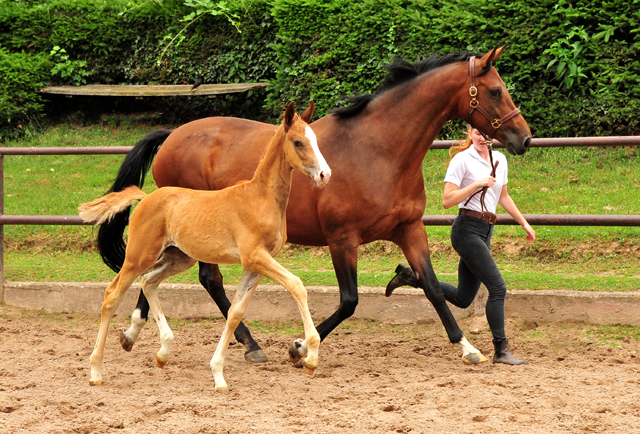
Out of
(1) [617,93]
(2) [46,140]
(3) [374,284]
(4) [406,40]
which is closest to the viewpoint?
(3) [374,284]

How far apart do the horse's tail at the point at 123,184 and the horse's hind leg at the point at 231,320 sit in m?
1.61

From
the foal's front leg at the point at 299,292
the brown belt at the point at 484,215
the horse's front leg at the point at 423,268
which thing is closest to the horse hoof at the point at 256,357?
the foal's front leg at the point at 299,292

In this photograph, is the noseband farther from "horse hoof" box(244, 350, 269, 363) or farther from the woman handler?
"horse hoof" box(244, 350, 269, 363)

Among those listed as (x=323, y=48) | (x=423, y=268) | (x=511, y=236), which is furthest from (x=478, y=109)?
(x=323, y=48)

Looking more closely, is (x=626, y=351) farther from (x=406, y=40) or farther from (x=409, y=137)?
(x=406, y=40)

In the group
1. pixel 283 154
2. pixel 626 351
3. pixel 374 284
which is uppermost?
pixel 283 154

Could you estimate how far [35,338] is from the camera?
222 inches

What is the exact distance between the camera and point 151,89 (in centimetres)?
1153

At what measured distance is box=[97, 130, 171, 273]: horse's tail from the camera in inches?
223

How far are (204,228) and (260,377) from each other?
106cm

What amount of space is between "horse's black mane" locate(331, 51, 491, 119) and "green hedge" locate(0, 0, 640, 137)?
4.94ft

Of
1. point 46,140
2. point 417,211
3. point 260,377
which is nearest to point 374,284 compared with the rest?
point 417,211

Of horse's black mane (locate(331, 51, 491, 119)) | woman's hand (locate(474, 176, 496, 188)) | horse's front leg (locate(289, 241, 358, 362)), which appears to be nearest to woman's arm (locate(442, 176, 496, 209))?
woman's hand (locate(474, 176, 496, 188))

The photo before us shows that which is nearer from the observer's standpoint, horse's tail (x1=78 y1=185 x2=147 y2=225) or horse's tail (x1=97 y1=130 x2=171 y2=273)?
horse's tail (x1=78 y1=185 x2=147 y2=225)
